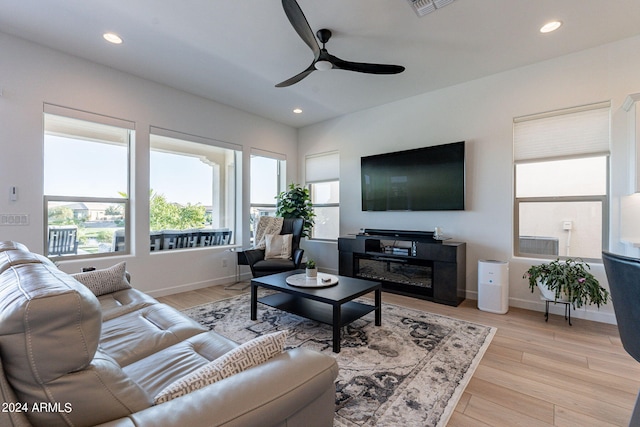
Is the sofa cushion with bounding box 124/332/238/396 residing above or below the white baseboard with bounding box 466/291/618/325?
above

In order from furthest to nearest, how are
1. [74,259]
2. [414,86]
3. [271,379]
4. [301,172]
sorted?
[301,172] < [414,86] < [74,259] < [271,379]

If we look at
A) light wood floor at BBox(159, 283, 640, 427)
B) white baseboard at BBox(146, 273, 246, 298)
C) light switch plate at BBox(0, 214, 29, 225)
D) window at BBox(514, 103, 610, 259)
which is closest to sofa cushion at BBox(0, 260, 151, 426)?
light wood floor at BBox(159, 283, 640, 427)

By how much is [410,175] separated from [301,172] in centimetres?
235

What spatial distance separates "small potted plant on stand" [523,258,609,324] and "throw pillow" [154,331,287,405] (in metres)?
3.11

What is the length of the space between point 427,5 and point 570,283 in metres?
2.90

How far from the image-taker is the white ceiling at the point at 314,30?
2.40 metres

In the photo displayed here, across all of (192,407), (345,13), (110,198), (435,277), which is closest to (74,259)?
(110,198)

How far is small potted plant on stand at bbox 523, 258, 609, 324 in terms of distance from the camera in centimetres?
273

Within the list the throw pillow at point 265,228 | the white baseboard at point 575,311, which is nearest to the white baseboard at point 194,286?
the throw pillow at point 265,228

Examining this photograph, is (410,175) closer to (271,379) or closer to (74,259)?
(271,379)

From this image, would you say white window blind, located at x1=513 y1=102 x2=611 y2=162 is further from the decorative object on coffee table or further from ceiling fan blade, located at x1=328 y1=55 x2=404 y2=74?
the decorative object on coffee table

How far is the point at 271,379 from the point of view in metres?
0.85

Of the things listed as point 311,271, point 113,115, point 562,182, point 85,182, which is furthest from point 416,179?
point 85,182

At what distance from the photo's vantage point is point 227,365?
0.93m
